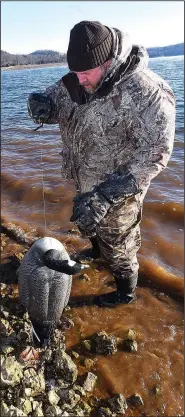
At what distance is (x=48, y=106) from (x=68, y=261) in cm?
145

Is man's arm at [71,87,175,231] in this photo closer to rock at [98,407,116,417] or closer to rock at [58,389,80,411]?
rock at [58,389,80,411]

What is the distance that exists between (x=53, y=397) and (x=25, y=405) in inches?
10.1

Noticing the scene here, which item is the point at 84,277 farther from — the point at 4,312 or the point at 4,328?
the point at 4,328

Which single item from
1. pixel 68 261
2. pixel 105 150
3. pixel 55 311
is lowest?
pixel 55 311

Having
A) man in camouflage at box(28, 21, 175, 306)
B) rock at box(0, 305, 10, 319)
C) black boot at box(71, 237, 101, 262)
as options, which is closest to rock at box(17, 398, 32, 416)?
rock at box(0, 305, 10, 319)

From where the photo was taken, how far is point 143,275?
4.48 metres

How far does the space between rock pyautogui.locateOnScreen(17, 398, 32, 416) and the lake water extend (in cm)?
68

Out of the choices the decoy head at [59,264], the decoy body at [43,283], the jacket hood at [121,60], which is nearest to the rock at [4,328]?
the decoy body at [43,283]

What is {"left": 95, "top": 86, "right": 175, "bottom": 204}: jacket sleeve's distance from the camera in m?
2.60

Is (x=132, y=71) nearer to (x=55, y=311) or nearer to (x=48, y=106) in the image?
(x=48, y=106)

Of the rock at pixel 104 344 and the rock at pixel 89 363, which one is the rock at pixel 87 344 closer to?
the rock at pixel 104 344

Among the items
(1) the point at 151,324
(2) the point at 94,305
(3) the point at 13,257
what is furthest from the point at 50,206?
(1) the point at 151,324

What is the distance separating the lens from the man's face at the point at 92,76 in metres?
2.57

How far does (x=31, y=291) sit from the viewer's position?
10.2 ft
